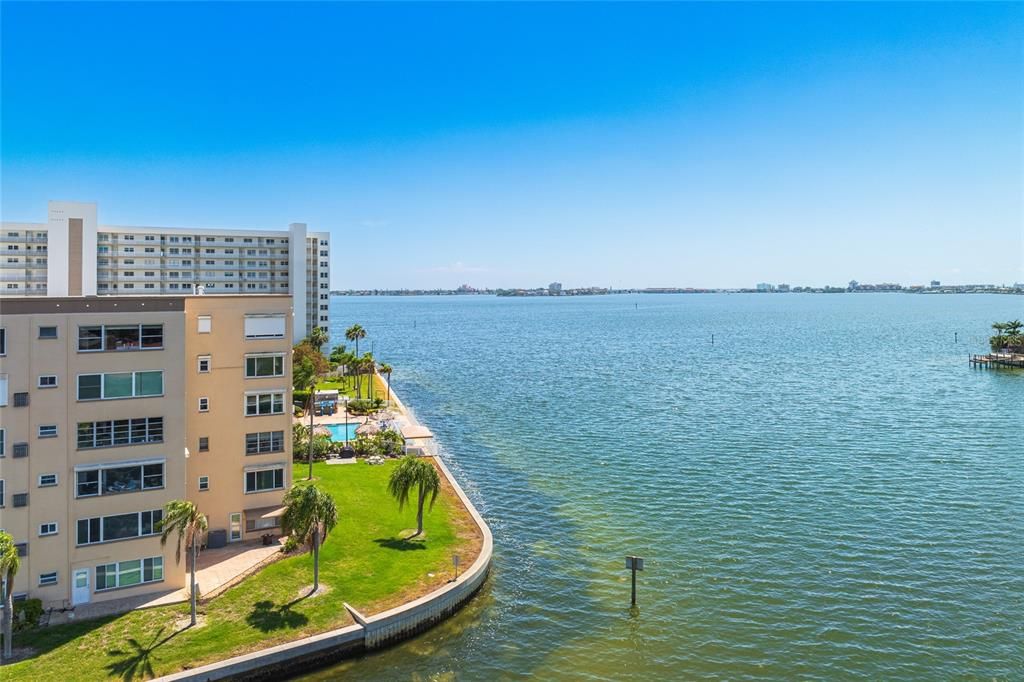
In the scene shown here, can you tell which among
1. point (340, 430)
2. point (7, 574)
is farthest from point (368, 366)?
point (7, 574)

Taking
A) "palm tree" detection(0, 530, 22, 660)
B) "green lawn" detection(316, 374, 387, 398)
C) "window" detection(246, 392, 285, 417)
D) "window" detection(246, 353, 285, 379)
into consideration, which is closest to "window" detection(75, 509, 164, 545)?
"palm tree" detection(0, 530, 22, 660)

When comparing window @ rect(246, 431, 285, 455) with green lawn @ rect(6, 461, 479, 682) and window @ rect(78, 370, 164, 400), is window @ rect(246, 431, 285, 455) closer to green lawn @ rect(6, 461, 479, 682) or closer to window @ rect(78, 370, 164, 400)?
green lawn @ rect(6, 461, 479, 682)

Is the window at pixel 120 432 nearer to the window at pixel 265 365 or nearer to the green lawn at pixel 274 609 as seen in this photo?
the window at pixel 265 365

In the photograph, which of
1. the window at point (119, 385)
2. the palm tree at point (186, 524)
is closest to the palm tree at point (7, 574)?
the palm tree at point (186, 524)

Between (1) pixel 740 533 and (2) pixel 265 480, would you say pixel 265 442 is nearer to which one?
(2) pixel 265 480

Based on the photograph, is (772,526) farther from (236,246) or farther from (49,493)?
(236,246)
